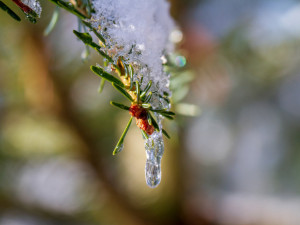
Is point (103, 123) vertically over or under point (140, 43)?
over

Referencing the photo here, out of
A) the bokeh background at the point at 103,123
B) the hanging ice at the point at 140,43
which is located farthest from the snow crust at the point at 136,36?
the bokeh background at the point at 103,123

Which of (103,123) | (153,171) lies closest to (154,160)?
(153,171)

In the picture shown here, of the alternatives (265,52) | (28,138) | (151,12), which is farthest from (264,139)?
(151,12)

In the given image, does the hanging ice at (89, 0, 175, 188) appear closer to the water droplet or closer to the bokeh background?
the water droplet

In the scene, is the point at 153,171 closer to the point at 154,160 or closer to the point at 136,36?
the point at 154,160

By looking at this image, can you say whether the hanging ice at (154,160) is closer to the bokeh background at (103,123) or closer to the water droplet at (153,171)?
the water droplet at (153,171)

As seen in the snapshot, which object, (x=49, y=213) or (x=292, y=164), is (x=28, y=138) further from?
(x=292, y=164)

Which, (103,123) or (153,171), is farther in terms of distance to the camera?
(103,123)

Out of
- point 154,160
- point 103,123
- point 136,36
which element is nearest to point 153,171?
point 154,160
